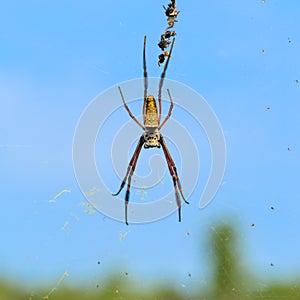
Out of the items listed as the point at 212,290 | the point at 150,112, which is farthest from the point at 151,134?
the point at 212,290

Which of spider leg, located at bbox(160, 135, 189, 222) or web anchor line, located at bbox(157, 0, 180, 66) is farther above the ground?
web anchor line, located at bbox(157, 0, 180, 66)

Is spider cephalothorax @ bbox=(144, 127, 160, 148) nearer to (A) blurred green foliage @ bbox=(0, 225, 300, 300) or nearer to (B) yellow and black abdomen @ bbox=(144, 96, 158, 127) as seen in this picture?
(B) yellow and black abdomen @ bbox=(144, 96, 158, 127)

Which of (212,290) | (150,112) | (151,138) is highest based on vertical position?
(150,112)

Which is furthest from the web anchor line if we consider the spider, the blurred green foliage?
the blurred green foliage

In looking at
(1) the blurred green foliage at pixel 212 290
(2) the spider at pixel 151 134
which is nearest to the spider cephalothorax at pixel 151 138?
(2) the spider at pixel 151 134

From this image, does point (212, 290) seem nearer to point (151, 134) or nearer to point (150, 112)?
point (151, 134)

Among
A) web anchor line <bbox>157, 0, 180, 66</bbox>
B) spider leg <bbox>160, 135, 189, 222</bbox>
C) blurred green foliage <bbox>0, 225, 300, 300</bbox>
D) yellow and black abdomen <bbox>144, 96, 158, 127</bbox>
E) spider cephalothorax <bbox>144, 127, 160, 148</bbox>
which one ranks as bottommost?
blurred green foliage <bbox>0, 225, 300, 300</bbox>

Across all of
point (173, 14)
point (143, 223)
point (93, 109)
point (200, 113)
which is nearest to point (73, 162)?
point (93, 109)
